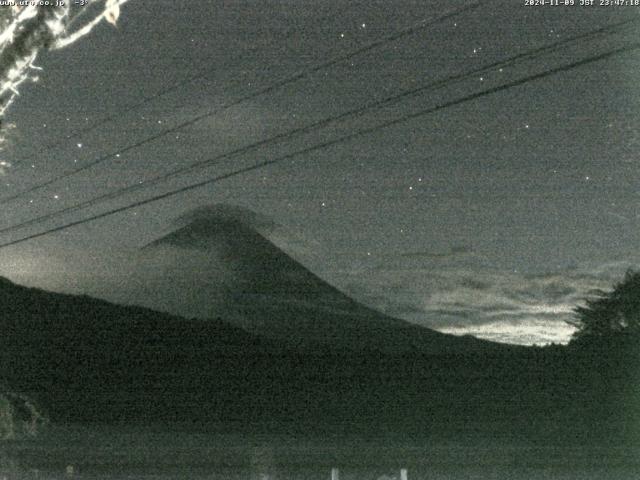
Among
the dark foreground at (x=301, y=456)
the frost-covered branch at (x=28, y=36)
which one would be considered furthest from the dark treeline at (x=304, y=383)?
the frost-covered branch at (x=28, y=36)

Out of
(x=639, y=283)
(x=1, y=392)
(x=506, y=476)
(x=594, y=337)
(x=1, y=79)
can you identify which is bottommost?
(x=506, y=476)

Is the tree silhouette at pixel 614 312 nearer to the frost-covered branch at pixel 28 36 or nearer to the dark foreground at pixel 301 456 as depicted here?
the dark foreground at pixel 301 456

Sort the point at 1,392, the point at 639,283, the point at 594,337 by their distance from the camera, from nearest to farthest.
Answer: the point at 1,392 < the point at 594,337 < the point at 639,283

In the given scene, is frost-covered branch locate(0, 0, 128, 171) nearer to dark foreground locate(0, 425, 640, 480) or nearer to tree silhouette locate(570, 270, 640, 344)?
dark foreground locate(0, 425, 640, 480)

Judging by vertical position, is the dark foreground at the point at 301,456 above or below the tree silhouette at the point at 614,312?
below

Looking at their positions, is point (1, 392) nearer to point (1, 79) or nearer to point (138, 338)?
point (1, 79)

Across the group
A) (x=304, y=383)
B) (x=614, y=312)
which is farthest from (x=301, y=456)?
(x=614, y=312)

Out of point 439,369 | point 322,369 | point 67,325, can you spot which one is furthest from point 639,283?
point 67,325

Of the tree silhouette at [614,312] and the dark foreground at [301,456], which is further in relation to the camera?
the tree silhouette at [614,312]

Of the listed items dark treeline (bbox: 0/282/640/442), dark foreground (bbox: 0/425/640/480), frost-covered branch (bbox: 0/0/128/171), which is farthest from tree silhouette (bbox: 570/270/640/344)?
frost-covered branch (bbox: 0/0/128/171)
